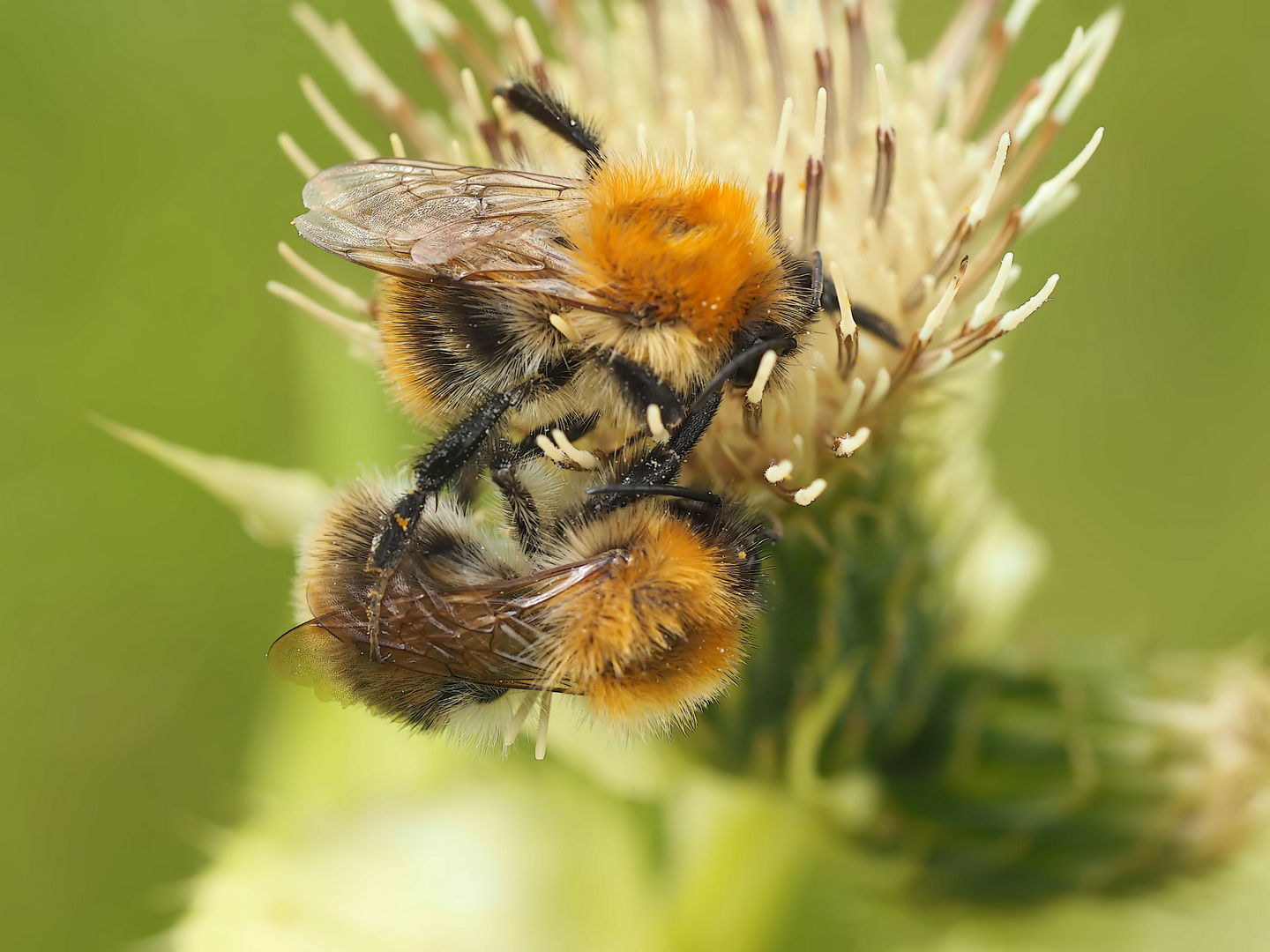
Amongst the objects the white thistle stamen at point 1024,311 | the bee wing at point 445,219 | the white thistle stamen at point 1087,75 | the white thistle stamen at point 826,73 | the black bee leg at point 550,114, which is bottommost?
the bee wing at point 445,219

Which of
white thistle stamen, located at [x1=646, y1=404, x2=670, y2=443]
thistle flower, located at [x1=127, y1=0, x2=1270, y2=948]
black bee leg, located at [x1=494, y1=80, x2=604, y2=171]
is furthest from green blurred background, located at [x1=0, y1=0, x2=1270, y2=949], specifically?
Result: white thistle stamen, located at [x1=646, y1=404, x2=670, y2=443]

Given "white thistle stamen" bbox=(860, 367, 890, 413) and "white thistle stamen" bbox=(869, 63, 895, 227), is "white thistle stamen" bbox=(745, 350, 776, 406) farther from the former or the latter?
"white thistle stamen" bbox=(869, 63, 895, 227)

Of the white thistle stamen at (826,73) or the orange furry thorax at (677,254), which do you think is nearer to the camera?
the orange furry thorax at (677,254)

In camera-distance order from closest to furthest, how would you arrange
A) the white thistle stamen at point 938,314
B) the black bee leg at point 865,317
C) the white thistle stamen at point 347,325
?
the white thistle stamen at point 938,314 → the black bee leg at point 865,317 → the white thistle stamen at point 347,325

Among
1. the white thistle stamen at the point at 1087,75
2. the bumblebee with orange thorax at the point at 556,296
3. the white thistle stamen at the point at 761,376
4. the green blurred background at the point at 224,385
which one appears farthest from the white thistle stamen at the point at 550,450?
the green blurred background at the point at 224,385

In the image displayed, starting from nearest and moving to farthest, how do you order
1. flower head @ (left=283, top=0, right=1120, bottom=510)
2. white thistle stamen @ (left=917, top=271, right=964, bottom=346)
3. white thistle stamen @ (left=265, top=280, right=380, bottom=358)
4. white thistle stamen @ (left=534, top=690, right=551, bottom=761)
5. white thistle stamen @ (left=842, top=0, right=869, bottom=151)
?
1. white thistle stamen @ (left=534, top=690, right=551, bottom=761)
2. white thistle stamen @ (left=917, top=271, right=964, bottom=346)
3. flower head @ (left=283, top=0, right=1120, bottom=510)
4. white thistle stamen @ (left=265, top=280, right=380, bottom=358)
5. white thistle stamen @ (left=842, top=0, right=869, bottom=151)

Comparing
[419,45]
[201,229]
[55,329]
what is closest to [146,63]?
[201,229]

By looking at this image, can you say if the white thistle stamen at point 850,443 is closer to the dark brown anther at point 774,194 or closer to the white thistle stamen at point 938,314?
the white thistle stamen at point 938,314
